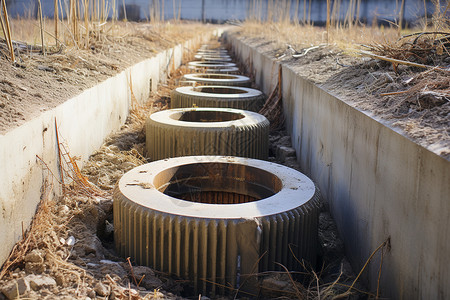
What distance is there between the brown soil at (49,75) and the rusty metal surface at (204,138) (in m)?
0.75

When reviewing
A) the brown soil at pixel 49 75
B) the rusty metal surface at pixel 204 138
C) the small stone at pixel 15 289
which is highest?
the brown soil at pixel 49 75

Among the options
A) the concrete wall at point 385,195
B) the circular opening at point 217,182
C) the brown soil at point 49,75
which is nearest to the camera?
the concrete wall at point 385,195

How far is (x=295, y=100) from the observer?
5.31 m

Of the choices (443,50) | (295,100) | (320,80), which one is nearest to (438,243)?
(443,50)

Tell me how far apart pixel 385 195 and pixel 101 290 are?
4.76 feet

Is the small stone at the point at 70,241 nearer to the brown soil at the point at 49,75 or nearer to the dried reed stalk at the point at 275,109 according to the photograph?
the brown soil at the point at 49,75

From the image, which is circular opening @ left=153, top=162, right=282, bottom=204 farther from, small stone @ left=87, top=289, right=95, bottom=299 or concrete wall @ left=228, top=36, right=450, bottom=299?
small stone @ left=87, top=289, right=95, bottom=299

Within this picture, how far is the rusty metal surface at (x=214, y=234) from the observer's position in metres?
2.60

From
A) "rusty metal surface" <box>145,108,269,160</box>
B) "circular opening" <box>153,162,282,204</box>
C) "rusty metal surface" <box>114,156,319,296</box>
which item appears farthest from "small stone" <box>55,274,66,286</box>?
"rusty metal surface" <box>145,108,269,160</box>

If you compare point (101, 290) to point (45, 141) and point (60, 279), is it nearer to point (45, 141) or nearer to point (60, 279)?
point (60, 279)

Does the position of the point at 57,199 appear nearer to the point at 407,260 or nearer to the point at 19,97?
the point at 19,97

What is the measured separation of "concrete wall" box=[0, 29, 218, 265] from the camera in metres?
2.50

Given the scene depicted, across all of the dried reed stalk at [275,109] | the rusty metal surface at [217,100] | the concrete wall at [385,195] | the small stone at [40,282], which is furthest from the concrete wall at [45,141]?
the concrete wall at [385,195]

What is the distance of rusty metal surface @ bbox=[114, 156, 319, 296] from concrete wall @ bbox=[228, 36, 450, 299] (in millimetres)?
298
